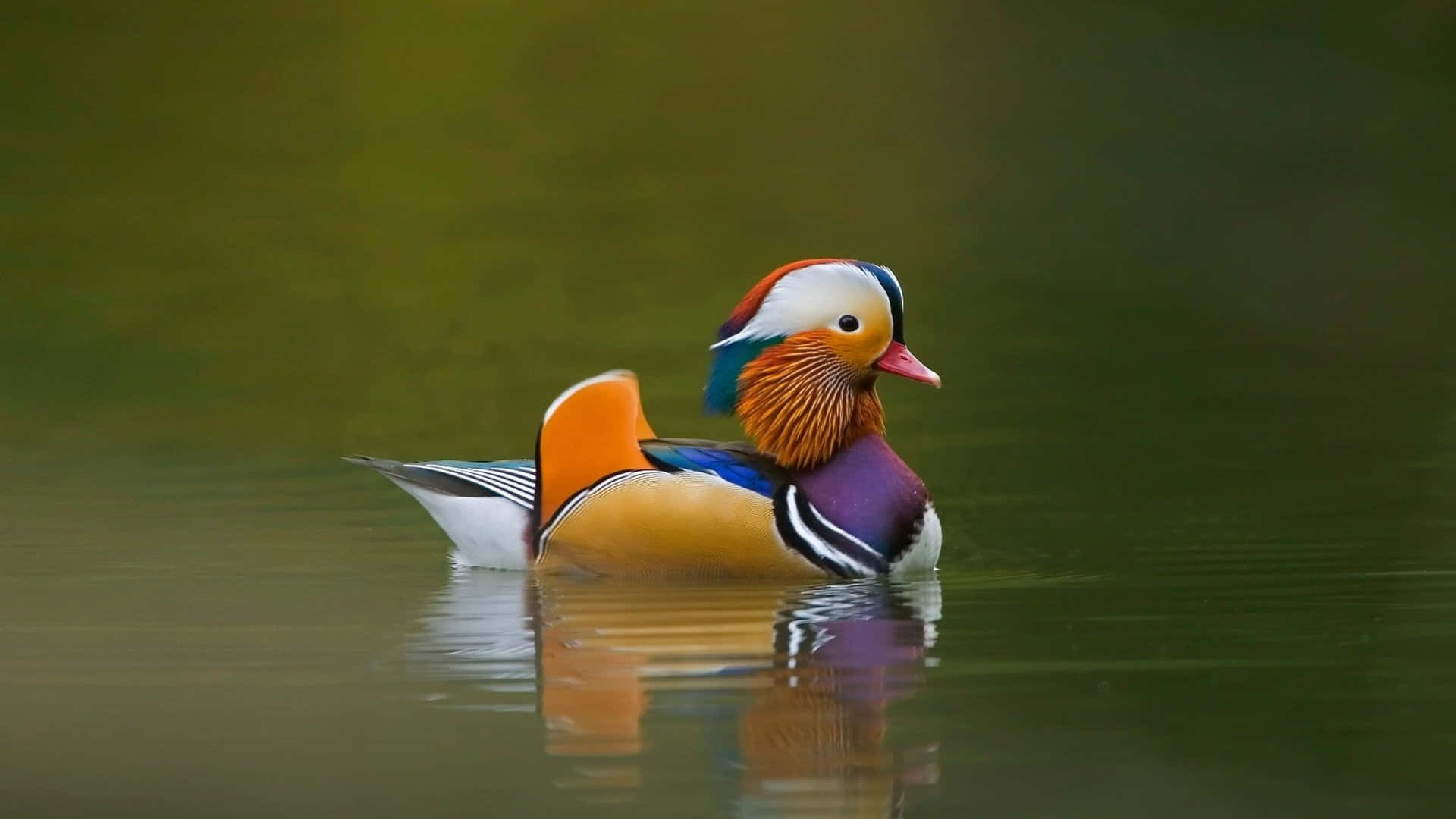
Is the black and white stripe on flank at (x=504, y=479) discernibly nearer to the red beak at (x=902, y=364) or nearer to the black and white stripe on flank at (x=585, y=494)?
the black and white stripe on flank at (x=585, y=494)

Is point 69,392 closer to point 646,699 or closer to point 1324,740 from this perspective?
point 646,699

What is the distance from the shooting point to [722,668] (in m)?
5.71

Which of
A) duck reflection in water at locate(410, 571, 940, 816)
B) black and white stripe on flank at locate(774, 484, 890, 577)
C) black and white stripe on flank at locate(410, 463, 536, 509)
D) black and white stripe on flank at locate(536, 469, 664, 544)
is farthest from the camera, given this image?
black and white stripe on flank at locate(410, 463, 536, 509)

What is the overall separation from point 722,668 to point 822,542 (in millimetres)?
1336

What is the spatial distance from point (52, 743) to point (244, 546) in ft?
8.72

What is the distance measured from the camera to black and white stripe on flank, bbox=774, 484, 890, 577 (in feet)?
22.9

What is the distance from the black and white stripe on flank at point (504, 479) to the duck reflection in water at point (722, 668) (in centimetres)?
25

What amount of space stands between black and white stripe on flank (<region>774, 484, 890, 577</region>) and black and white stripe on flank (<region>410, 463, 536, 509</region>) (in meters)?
0.80

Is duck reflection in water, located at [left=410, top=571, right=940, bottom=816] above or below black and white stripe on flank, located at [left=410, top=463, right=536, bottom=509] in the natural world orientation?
below

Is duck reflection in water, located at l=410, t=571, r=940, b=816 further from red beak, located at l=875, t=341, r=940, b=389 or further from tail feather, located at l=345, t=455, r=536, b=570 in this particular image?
red beak, located at l=875, t=341, r=940, b=389

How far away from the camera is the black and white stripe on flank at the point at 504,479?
7.31 meters

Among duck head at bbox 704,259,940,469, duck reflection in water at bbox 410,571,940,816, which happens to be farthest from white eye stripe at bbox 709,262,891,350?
duck reflection in water at bbox 410,571,940,816

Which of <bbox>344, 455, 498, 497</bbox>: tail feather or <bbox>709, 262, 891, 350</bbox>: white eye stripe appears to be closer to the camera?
<bbox>709, 262, 891, 350</bbox>: white eye stripe

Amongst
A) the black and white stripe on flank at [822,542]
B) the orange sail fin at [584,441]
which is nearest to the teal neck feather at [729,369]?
the orange sail fin at [584,441]
